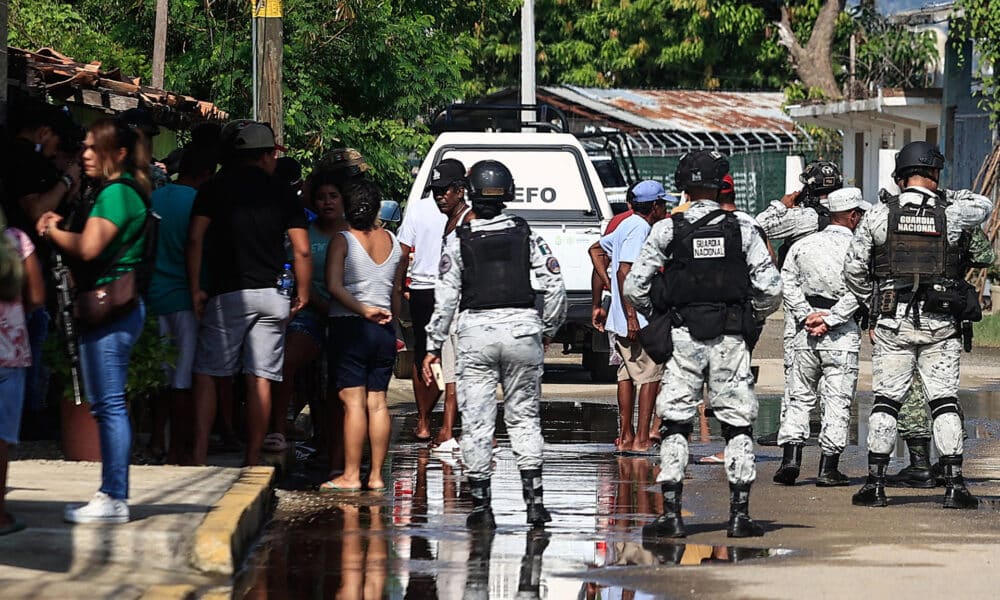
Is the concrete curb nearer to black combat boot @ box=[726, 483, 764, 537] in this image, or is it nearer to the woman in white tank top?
the woman in white tank top

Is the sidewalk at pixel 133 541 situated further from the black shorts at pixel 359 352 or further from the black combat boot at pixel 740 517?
the black combat boot at pixel 740 517

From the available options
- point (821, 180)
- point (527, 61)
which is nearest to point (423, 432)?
point (821, 180)

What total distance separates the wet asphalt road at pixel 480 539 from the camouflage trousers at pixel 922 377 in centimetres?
104

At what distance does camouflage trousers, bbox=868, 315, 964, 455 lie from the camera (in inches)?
384

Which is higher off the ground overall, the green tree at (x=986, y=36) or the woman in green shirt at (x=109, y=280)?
the green tree at (x=986, y=36)

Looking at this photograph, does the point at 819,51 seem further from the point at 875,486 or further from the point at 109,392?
the point at 109,392

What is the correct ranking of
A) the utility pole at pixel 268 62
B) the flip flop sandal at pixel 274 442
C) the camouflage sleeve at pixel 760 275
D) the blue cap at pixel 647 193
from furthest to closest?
the utility pole at pixel 268 62 → the blue cap at pixel 647 193 → the flip flop sandal at pixel 274 442 → the camouflage sleeve at pixel 760 275

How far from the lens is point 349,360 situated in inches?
391

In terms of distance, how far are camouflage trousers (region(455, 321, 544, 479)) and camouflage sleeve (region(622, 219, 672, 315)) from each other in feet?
1.72

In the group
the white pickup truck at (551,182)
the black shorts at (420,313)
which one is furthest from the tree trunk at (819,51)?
the black shorts at (420,313)

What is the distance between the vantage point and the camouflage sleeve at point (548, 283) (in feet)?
28.9

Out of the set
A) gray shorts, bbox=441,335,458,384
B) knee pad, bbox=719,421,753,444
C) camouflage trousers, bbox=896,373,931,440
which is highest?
gray shorts, bbox=441,335,458,384

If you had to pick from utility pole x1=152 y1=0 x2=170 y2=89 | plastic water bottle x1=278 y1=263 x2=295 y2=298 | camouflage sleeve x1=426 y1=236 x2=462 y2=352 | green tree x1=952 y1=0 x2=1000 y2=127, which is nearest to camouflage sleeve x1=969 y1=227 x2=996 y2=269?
camouflage sleeve x1=426 y1=236 x2=462 y2=352

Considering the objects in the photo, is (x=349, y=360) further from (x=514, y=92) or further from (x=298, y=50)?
(x=514, y=92)
